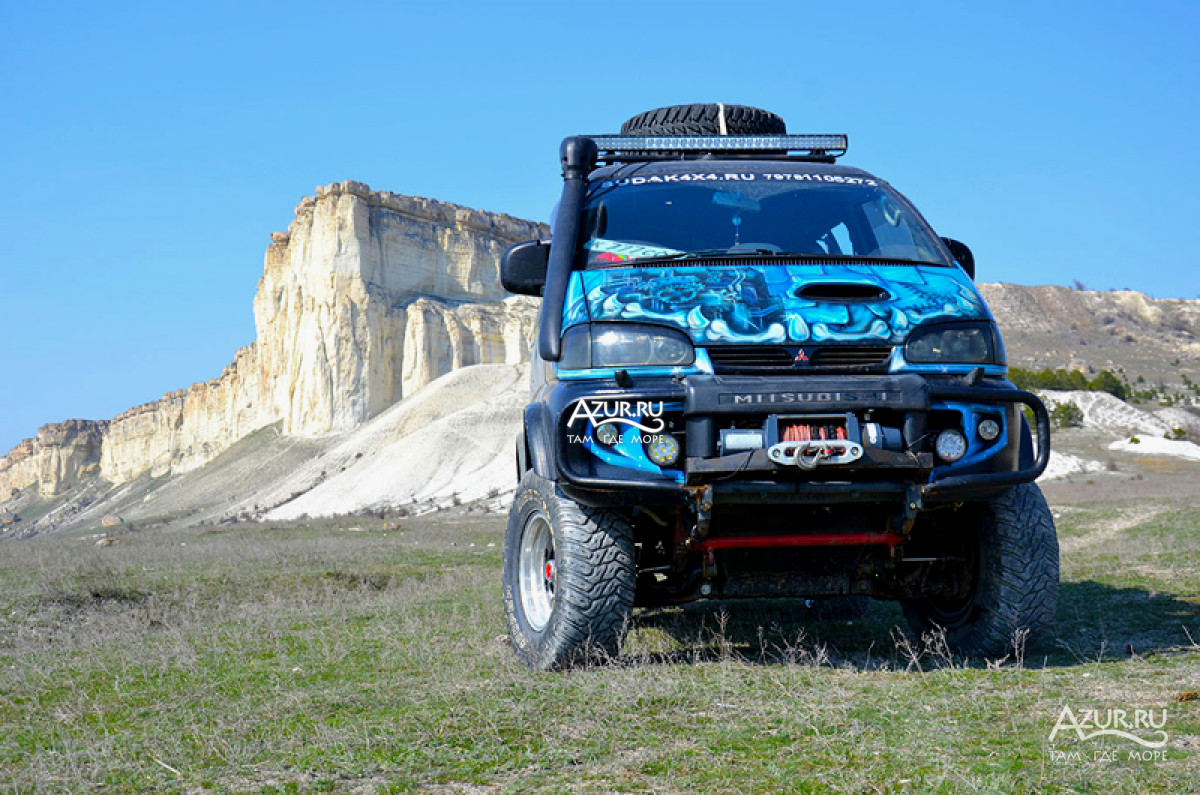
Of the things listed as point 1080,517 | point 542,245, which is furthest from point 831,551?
point 1080,517

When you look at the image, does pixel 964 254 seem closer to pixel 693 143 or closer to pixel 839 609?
pixel 693 143

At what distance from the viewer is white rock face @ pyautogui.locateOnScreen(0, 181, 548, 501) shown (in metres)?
72.2

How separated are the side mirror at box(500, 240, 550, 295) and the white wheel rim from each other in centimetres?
150

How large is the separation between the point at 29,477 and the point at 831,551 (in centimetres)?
14068

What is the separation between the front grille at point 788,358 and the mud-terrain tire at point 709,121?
3896mm

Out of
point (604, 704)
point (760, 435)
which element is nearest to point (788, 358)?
point (760, 435)

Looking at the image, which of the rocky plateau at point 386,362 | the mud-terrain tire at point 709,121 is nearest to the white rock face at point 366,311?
the rocky plateau at point 386,362

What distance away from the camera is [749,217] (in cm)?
603

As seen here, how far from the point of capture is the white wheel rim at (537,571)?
5504mm

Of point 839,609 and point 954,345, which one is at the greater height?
point 954,345

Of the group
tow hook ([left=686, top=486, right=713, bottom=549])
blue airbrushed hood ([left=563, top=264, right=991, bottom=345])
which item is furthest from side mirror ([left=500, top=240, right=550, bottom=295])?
tow hook ([left=686, top=486, right=713, bottom=549])

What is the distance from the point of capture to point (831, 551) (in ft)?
17.2

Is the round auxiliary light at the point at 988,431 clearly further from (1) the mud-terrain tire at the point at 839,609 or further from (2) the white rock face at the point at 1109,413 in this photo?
(2) the white rock face at the point at 1109,413

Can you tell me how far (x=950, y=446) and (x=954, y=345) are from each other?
0.55 metres
